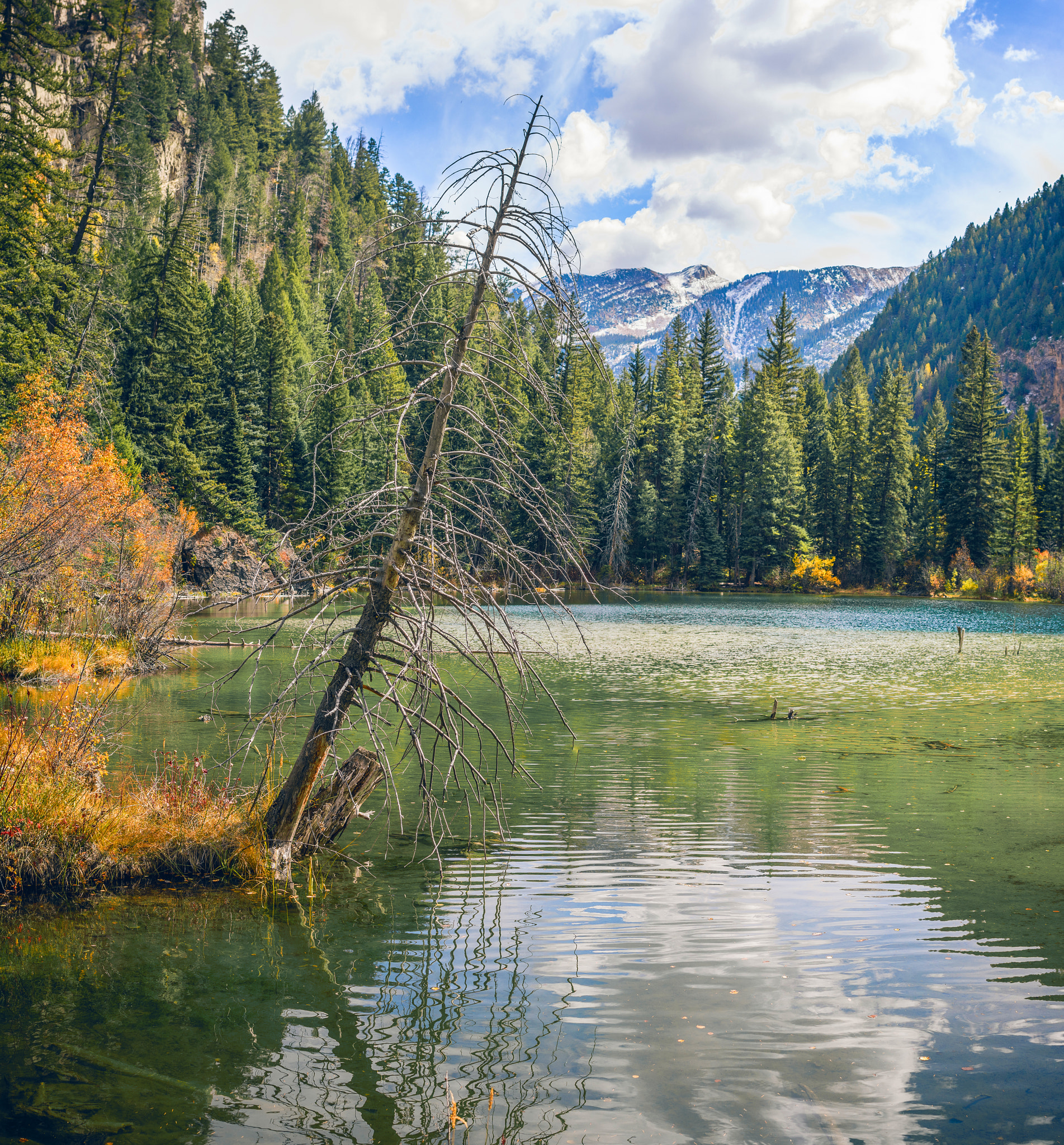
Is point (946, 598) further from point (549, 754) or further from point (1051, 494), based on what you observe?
point (549, 754)

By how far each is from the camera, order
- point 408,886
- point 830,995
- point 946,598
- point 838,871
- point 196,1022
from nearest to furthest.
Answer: point 196,1022
point 830,995
point 408,886
point 838,871
point 946,598

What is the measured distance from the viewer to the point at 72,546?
63.8 ft

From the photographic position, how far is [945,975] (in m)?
6.88

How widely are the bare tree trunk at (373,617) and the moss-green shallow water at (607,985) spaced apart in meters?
0.90

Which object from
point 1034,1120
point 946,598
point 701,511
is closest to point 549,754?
point 1034,1120

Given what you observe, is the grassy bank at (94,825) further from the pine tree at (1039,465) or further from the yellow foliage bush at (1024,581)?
the pine tree at (1039,465)

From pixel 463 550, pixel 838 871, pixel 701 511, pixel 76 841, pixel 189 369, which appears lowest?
pixel 838 871

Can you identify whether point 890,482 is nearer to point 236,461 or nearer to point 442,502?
point 236,461

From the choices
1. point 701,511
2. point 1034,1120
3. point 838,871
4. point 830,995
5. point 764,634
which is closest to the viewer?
point 1034,1120

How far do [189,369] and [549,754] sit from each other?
47678mm

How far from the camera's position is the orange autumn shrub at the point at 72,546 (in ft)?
61.3

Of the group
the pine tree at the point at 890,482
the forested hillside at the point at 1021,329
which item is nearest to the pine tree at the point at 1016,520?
the pine tree at the point at 890,482

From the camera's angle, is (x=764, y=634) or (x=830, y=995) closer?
(x=830, y=995)

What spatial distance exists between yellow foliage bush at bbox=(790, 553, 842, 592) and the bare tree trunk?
75664mm
